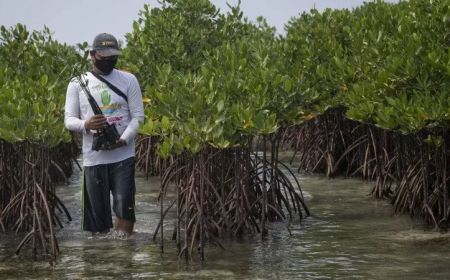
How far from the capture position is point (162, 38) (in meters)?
16.0

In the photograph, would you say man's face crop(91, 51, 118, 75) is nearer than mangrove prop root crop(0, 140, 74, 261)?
No

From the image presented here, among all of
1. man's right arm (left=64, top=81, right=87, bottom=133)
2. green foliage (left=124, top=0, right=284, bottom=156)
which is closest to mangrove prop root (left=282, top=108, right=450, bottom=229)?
green foliage (left=124, top=0, right=284, bottom=156)

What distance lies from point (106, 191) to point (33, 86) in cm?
211

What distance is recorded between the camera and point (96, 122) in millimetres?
9641

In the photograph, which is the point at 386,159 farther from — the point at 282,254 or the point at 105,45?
the point at 105,45

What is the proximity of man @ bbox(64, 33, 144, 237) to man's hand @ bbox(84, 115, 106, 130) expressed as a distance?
147 mm

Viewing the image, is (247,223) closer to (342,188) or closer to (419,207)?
(419,207)

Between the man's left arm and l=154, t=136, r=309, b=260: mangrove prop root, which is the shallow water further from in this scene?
the man's left arm

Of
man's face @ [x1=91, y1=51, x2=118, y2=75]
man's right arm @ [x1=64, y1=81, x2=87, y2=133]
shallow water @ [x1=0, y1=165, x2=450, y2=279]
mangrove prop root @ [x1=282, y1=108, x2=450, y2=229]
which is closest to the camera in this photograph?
shallow water @ [x1=0, y1=165, x2=450, y2=279]

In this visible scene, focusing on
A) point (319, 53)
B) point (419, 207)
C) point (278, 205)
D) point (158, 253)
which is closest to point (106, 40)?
point (158, 253)

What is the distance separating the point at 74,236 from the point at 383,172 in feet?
15.7

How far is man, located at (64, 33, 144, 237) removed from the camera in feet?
32.7

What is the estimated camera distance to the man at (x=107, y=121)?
9977 mm

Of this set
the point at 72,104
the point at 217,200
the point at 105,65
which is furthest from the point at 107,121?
the point at 217,200
